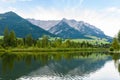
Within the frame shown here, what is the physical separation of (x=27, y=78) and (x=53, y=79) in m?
6.61

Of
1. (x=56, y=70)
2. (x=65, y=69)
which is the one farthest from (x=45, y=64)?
(x=56, y=70)

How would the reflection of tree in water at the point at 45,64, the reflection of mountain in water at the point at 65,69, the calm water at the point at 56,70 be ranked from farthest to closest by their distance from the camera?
the reflection of tree in water at the point at 45,64 → the reflection of mountain in water at the point at 65,69 → the calm water at the point at 56,70

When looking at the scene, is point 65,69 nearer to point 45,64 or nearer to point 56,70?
point 56,70

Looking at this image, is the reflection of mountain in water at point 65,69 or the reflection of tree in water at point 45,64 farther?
the reflection of tree in water at point 45,64

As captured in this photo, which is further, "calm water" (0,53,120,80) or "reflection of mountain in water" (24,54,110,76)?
"reflection of mountain in water" (24,54,110,76)

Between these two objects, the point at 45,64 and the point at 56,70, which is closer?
the point at 56,70

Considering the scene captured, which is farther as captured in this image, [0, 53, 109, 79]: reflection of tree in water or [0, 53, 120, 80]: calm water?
[0, 53, 109, 79]: reflection of tree in water

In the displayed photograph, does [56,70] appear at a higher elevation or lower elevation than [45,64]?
higher

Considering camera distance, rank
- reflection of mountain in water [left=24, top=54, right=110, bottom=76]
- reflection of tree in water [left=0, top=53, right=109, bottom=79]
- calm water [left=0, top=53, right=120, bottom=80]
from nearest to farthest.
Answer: calm water [left=0, top=53, right=120, bottom=80] < reflection of mountain in water [left=24, top=54, right=110, bottom=76] < reflection of tree in water [left=0, top=53, right=109, bottom=79]

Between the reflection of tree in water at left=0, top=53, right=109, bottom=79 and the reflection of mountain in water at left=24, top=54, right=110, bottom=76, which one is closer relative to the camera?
the reflection of mountain in water at left=24, top=54, right=110, bottom=76

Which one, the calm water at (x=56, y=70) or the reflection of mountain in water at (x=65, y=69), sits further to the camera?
the reflection of mountain in water at (x=65, y=69)

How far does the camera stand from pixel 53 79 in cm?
6350

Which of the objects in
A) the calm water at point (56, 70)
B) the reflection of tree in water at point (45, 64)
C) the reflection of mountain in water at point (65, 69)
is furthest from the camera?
the reflection of tree in water at point (45, 64)

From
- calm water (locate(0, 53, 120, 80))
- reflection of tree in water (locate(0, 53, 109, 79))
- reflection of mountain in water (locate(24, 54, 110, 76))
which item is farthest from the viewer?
reflection of tree in water (locate(0, 53, 109, 79))
